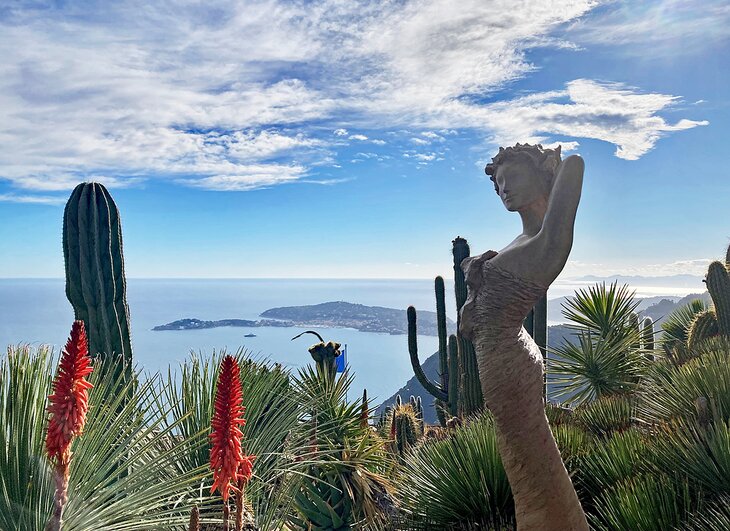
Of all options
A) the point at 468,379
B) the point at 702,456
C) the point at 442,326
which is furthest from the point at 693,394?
the point at 442,326

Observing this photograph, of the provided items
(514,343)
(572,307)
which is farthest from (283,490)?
(572,307)

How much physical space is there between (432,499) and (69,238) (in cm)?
548

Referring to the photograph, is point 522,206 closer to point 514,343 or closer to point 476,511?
point 514,343

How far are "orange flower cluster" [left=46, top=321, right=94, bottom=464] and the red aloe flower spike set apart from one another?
559 mm

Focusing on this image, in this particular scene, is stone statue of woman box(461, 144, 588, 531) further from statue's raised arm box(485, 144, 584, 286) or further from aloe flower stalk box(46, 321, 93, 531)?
aloe flower stalk box(46, 321, 93, 531)

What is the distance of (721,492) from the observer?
3389mm

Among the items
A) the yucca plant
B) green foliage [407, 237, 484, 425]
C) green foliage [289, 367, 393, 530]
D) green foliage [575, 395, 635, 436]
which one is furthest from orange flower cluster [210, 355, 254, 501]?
green foliage [407, 237, 484, 425]

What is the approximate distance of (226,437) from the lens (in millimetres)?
2449

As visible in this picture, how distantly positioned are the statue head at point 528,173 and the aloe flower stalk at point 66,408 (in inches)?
87.7

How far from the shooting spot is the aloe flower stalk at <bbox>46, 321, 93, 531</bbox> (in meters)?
2.20

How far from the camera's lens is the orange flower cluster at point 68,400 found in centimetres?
220

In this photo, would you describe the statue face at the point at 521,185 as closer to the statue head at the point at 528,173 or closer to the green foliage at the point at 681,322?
the statue head at the point at 528,173

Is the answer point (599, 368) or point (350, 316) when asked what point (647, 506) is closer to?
point (599, 368)

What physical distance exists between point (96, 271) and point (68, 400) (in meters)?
4.85
